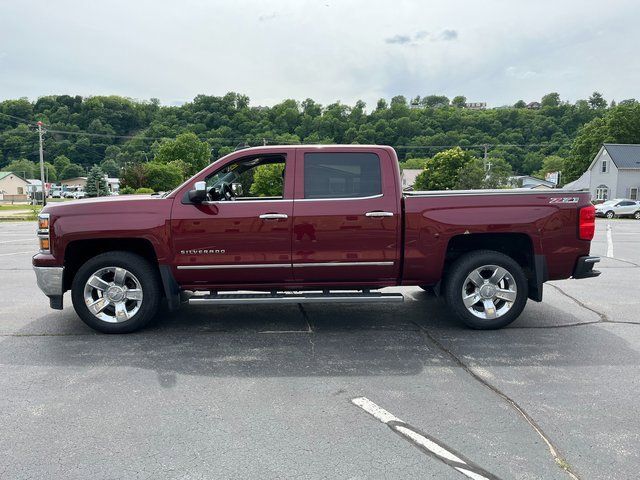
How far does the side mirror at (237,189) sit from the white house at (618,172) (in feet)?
155

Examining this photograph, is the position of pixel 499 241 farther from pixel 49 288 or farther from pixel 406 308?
pixel 49 288

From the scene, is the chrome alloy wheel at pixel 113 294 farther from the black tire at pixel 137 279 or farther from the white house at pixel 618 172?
the white house at pixel 618 172

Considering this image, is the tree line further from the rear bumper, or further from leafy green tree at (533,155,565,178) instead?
the rear bumper

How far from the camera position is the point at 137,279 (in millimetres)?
5141

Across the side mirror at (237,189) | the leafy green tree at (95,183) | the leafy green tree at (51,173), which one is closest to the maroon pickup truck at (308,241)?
the side mirror at (237,189)

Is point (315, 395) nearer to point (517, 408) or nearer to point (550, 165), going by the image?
point (517, 408)

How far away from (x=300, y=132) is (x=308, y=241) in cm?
5756

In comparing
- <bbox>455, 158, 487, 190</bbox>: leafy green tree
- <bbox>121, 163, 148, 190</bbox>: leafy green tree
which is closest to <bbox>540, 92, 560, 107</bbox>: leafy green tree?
<bbox>455, 158, 487, 190</bbox>: leafy green tree

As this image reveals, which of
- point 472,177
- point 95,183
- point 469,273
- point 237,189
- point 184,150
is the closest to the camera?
point 469,273

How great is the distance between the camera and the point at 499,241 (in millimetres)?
5570

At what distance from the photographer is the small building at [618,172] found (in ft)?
152

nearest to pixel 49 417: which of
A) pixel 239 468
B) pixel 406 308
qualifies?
pixel 239 468

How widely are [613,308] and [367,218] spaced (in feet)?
12.4

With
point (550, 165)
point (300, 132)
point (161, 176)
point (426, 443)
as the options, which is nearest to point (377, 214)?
point (426, 443)
